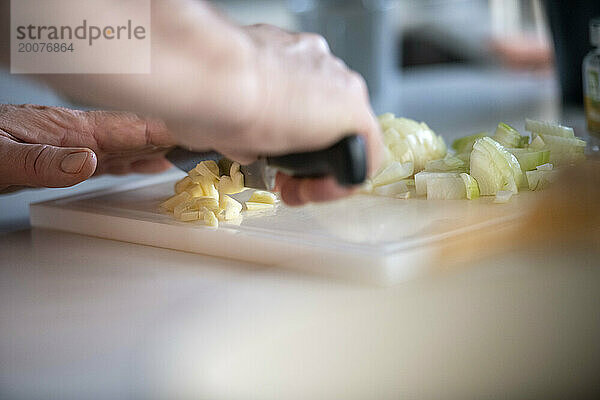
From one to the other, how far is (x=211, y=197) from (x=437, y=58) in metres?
3.38

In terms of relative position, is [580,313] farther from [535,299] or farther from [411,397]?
[411,397]

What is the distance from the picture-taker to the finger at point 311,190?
0.68 meters

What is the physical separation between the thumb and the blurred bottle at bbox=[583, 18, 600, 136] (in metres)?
0.86

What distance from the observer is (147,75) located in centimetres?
57

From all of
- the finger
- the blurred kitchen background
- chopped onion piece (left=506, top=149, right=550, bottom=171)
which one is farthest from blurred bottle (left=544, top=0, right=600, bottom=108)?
the finger

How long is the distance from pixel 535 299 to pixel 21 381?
420mm

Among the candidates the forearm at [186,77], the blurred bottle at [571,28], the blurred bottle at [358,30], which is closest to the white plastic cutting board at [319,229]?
the forearm at [186,77]

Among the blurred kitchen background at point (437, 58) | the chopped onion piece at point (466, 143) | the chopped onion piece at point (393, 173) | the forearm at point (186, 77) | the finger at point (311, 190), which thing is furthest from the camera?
the blurred kitchen background at point (437, 58)

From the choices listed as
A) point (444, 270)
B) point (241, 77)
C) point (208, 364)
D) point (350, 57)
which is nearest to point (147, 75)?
point (241, 77)

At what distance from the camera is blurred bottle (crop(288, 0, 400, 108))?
2.03 m

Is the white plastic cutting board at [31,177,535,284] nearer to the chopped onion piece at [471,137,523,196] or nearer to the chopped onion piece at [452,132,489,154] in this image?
the chopped onion piece at [471,137,523,196]

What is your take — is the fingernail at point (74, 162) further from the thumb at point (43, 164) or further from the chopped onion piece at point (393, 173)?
the chopped onion piece at point (393, 173)

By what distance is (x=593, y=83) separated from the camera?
133 centimetres

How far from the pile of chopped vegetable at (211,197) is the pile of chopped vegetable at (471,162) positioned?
0.15 m
